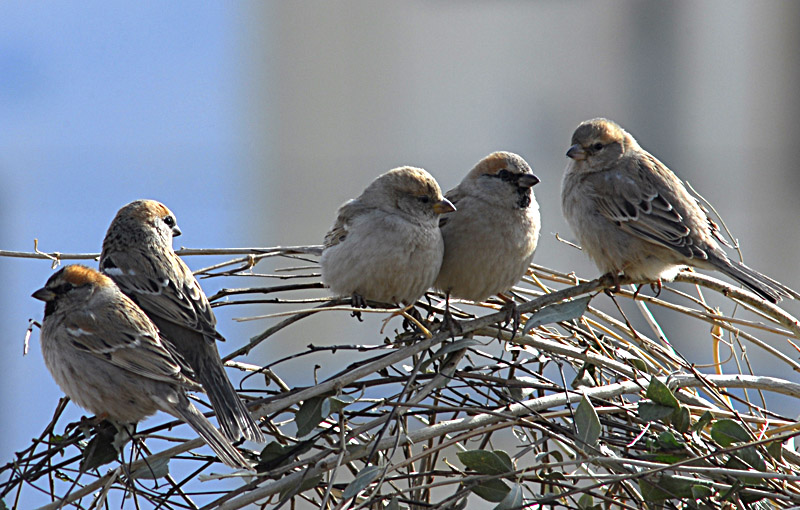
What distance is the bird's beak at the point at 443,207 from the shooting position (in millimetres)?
2752

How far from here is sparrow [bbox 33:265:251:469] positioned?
2295 mm

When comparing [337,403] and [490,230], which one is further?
[490,230]

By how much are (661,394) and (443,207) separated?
1077mm

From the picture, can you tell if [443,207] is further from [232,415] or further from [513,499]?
[513,499]

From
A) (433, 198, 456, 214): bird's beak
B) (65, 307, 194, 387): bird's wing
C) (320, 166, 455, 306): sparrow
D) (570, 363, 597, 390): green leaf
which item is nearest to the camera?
(570, 363, 597, 390): green leaf

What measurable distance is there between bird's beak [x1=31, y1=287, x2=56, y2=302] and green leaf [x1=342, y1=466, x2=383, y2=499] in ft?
3.82

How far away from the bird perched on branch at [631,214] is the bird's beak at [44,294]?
1663 millimetres

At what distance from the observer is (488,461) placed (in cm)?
182

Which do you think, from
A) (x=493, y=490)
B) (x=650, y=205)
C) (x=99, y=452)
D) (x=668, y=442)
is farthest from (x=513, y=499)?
(x=650, y=205)

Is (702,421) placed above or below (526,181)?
below

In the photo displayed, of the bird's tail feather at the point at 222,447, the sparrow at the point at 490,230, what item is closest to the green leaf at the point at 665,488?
the bird's tail feather at the point at 222,447

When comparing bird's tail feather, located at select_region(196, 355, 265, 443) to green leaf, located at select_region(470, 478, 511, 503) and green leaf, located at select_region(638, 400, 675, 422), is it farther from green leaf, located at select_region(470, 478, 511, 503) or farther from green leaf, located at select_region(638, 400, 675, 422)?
green leaf, located at select_region(638, 400, 675, 422)

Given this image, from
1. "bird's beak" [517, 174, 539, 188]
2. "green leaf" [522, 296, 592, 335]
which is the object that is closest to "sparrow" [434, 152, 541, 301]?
"bird's beak" [517, 174, 539, 188]

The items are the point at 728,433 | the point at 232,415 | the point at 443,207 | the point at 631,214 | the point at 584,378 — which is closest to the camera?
the point at 728,433
